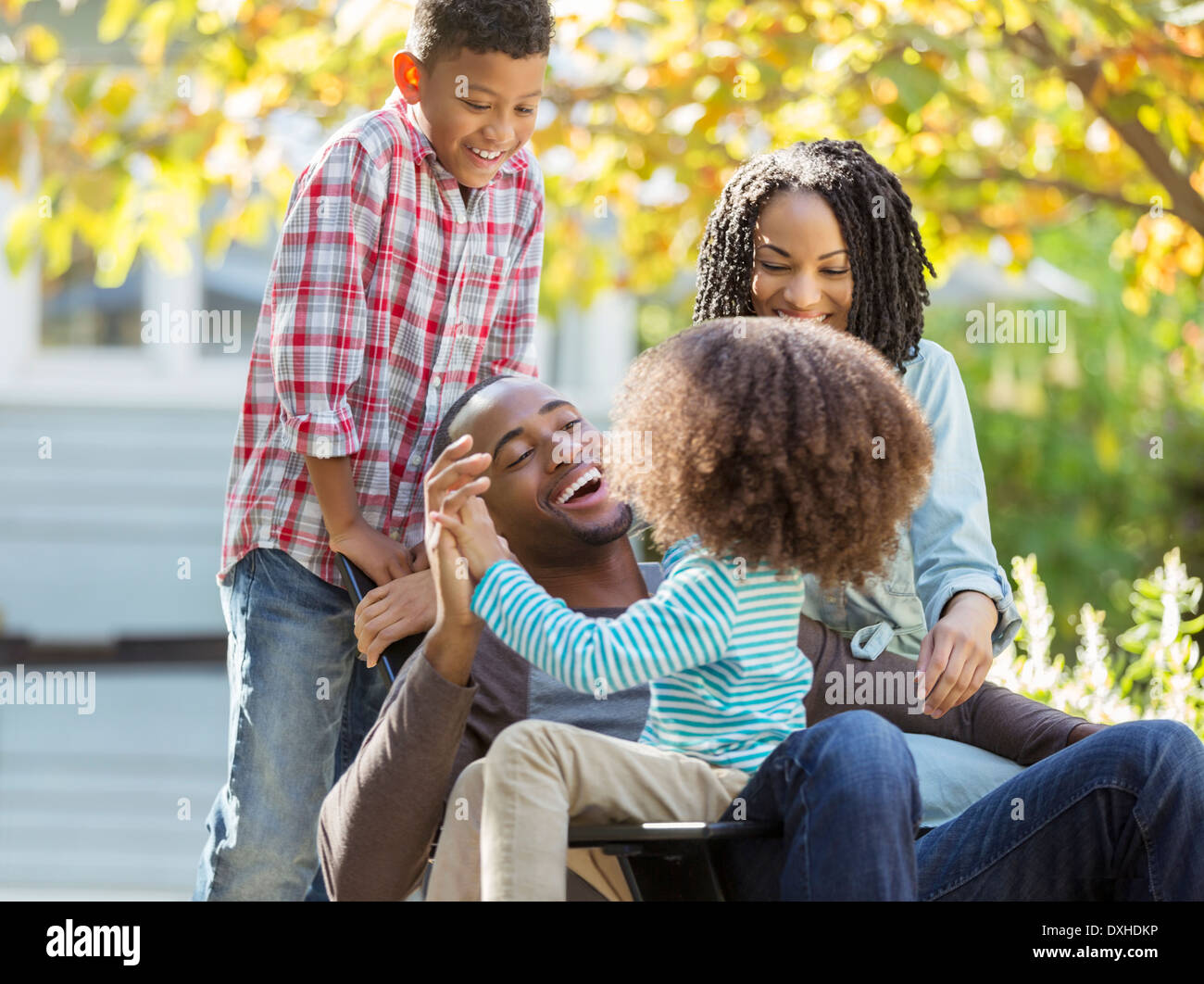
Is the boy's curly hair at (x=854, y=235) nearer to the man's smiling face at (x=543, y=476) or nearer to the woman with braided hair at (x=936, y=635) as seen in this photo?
the woman with braided hair at (x=936, y=635)

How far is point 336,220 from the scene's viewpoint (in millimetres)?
2551

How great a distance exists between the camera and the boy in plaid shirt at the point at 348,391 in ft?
8.36

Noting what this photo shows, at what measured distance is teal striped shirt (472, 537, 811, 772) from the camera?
1.94 metres

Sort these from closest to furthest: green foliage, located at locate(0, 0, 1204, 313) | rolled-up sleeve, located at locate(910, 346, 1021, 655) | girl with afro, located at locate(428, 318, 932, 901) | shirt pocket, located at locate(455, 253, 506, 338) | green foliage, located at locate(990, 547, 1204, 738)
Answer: girl with afro, located at locate(428, 318, 932, 901) < rolled-up sleeve, located at locate(910, 346, 1021, 655) < shirt pocket, located at locate(455, 253, 506, 338) < green foliage, located at locate(990, 547, 1204, 738) < green foliage, located at locate(0, 0, 1204, 313)

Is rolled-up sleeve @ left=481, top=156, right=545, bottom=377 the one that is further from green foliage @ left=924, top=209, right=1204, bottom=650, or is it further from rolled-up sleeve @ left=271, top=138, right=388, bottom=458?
green foliage @ left=924, top=209, right=1204, bottom=650

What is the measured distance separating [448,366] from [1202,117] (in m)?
3.14

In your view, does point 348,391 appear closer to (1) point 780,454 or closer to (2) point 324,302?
(2) point 324,302

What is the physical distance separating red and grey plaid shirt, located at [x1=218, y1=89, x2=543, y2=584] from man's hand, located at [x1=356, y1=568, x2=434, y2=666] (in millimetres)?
259

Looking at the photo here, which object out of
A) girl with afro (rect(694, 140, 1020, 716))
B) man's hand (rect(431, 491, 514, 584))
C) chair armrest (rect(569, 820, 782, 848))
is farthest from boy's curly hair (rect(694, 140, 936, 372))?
chair armrest (rect(569, 820, 782, 848))

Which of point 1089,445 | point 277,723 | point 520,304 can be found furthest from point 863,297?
point 1089,445

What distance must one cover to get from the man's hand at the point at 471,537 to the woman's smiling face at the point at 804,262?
2.59ft

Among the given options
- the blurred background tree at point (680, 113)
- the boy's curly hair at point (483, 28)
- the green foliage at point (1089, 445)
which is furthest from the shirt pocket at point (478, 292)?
the green foliage at point (1089, 445)

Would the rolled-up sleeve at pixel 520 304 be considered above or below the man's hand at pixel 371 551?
above

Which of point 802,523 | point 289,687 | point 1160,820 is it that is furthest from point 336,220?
point 1160,820
